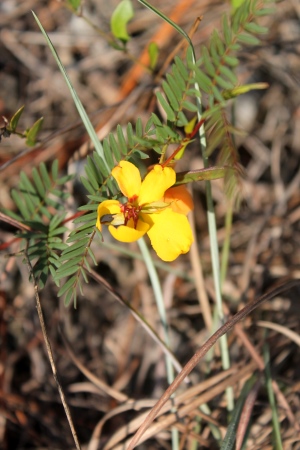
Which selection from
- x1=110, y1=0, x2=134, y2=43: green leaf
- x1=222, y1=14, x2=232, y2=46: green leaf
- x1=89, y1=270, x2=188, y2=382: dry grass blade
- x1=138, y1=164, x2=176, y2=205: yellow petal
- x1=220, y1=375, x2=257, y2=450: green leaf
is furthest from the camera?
x1=110, y1=0, x2=134, y2=43: green leaf

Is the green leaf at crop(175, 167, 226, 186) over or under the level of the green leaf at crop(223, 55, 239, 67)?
under

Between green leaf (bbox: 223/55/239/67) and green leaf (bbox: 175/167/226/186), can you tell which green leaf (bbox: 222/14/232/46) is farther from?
green leaf (bbox: 175/167/226/186)

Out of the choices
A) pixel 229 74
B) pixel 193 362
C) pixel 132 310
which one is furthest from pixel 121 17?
pixel 193 362

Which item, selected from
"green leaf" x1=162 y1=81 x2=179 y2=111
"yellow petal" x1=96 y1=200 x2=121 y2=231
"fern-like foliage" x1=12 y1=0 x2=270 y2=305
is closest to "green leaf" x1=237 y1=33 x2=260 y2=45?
"fern-like foliage" x1=12 y1=0 x2=270 y2=305

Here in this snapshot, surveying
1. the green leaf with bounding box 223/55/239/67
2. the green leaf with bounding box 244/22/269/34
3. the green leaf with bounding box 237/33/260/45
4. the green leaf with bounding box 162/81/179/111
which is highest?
the green leaf with bounding box 244/22/269/34

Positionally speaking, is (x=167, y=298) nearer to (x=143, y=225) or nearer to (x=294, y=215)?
(x=294, y=215)

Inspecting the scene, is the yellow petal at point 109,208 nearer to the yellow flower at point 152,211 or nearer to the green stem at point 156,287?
the yellow flower at point 152,211
